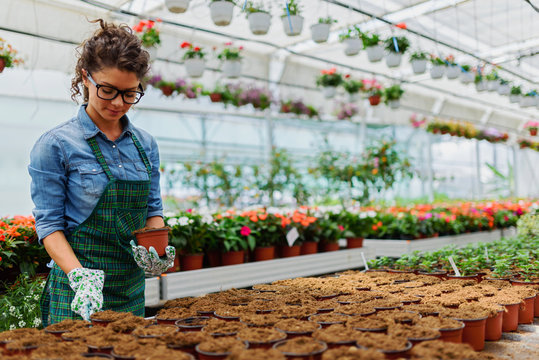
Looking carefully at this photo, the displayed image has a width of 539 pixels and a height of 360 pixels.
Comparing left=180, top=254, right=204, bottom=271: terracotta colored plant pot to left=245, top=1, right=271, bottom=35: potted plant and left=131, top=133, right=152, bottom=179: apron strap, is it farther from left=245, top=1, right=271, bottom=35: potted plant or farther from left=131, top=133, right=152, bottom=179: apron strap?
left=245, top=1, right=271, bottom=35: potted plant

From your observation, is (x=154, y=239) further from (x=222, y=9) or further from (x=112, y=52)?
(x=222, y=9)

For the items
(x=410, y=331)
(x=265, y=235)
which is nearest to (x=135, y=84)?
(x=410, y=331)

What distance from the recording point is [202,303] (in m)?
1.82

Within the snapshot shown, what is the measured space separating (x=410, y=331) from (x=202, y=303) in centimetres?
80

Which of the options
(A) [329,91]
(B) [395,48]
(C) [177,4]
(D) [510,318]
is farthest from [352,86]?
(D) [510,318]

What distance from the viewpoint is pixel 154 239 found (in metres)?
1.65

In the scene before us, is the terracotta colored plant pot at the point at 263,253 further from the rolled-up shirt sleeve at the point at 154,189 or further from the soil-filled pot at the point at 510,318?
the soil-filled pot at the point at 510,318

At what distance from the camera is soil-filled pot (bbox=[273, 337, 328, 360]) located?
1162 mm

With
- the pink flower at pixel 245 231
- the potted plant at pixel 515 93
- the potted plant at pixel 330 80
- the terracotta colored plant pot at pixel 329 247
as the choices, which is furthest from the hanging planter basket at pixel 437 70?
the pink flower at pixel 245 231

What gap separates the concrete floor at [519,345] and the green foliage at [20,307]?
221 centimetres

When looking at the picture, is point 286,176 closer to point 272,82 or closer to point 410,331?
point 272,82

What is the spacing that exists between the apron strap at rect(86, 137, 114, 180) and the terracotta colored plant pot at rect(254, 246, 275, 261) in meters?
2.44

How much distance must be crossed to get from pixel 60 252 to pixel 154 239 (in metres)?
0.29

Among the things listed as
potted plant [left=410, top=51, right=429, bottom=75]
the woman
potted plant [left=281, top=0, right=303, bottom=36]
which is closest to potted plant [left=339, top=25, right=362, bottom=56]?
potted plant [left=281, top=0, right=303, bottom=36]
